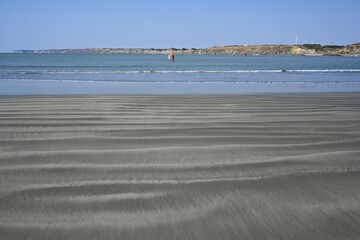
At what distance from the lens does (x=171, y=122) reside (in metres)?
5.69

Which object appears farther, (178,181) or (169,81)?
(169,81)

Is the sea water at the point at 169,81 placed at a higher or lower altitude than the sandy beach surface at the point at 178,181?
lower

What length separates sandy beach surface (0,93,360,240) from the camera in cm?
207

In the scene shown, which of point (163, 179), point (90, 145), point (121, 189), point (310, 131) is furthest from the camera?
point (310, 131)

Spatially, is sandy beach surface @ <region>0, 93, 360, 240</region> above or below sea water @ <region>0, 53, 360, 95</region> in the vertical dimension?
above

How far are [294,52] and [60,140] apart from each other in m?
165

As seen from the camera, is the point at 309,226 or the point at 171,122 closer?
the point at 309,226

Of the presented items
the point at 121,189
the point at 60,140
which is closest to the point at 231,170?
the point at 121,189

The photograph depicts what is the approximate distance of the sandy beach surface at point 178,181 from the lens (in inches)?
81.7

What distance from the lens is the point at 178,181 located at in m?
2.84

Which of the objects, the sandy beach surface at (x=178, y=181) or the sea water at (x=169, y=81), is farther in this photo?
the sea water at (x=169, y=81)

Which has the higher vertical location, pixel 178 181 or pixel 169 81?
pixel 178 181

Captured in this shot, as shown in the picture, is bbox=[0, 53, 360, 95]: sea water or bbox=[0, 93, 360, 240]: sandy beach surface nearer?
bbox=[0, 93, 360, 240]: sandy beach surface

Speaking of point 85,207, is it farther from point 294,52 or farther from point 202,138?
point 294,52
